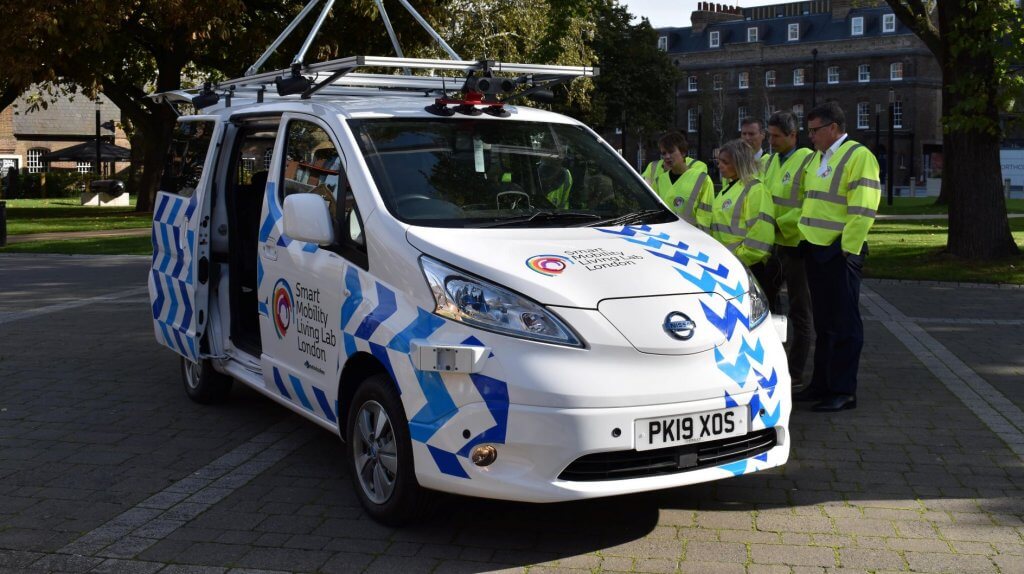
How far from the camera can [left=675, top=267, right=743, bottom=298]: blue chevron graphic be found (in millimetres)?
5074

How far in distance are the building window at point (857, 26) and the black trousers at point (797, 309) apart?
90.7 meters

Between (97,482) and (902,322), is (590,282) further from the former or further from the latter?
(902,322)

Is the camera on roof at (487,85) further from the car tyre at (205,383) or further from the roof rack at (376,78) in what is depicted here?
the car tyre at (205,383)

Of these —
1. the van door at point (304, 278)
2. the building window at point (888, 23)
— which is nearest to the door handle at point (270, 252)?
the van door at point (304, 278)

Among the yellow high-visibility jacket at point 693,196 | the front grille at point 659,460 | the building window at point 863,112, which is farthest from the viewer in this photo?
the building window at point 863,112

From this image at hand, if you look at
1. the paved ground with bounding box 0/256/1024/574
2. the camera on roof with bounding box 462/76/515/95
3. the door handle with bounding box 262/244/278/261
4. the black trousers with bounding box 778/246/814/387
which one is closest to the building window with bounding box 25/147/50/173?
the paved ground with bounding box 0/256/1024/574

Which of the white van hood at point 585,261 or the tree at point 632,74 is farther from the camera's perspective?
the tree at point 632,74

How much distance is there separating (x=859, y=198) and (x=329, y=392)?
3.53 meters

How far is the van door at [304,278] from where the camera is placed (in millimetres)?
5602

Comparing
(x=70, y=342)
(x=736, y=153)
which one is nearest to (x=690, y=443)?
(x=736, y=153)

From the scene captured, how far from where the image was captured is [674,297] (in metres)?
4.94

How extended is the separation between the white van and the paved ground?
33 centimetres

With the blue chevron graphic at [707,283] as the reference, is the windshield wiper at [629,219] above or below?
above

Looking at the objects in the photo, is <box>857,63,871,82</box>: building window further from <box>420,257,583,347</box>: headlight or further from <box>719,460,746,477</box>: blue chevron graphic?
<box>420,257,583,347</box>: headlight
